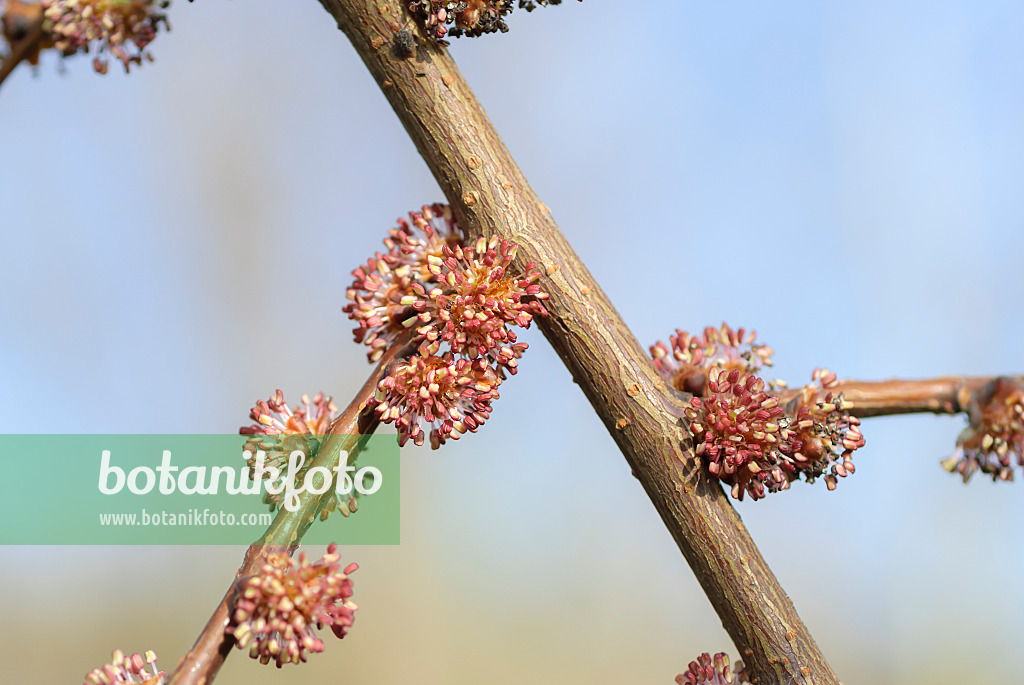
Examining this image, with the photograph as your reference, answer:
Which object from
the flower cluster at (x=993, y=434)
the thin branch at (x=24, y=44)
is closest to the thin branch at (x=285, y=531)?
the thin branch at (x=24, y=44)

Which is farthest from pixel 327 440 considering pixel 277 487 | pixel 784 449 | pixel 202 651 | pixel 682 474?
pixel 784 449

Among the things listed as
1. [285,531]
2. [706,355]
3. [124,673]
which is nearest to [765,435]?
[706,355]

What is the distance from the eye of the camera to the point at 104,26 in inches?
27.2

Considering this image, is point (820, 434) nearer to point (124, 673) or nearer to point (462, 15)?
point (462, 15)

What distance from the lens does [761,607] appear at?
0.82 m

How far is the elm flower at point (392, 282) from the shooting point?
843mm

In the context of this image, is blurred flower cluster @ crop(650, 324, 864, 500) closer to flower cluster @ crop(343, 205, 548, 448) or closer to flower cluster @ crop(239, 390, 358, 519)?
flower cluster @ crop(343, 205, 548, 448)

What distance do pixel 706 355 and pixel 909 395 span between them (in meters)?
0.23

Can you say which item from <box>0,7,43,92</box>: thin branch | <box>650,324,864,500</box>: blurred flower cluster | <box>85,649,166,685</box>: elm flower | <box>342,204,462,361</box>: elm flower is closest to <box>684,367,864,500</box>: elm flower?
<box>650,324,864,500</box>: blurred flower cluster

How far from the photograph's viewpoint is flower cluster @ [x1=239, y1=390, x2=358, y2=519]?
791 mm

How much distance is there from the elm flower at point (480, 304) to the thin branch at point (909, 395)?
35 centimetres

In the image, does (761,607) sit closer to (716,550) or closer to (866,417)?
(716,550)

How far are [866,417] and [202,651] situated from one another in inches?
29.1

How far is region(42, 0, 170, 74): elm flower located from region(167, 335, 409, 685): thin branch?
1.24 ft
